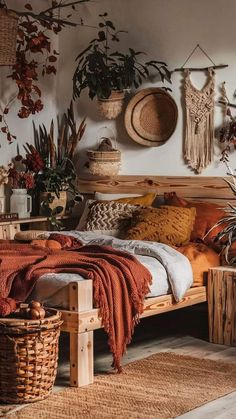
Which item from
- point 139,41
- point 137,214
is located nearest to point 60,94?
point 139,41

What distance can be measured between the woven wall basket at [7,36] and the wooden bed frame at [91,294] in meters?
1.49

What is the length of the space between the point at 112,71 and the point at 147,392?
3279mm

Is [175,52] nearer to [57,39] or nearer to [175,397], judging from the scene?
[57,39]

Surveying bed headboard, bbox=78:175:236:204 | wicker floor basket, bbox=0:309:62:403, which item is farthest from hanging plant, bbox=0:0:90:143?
wicker floor basket, bbox=0:309:62:403

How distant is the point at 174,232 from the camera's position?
6352 millimetres

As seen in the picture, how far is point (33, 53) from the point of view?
7660 millimetres

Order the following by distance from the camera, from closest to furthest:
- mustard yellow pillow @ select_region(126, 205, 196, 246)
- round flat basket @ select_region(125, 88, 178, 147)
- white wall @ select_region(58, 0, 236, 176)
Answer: mustard yellow pillow @ select_region(126, 205, 196, 246) → white wall @ select_region(58, 0, 236, 176) → round flat basket @ select_region(125, 88, 178, 147)

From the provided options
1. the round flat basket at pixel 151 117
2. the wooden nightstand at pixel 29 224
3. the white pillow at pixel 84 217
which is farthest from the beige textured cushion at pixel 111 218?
the round flat basket at pixel 151 117

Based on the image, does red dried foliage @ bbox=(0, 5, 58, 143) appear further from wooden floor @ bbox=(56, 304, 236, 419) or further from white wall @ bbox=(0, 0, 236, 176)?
wooden floor @ bbox=(56, 304, 236, 419)

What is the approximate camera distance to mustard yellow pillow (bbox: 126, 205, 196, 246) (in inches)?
249

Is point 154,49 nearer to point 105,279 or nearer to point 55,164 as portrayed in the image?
point 55,164

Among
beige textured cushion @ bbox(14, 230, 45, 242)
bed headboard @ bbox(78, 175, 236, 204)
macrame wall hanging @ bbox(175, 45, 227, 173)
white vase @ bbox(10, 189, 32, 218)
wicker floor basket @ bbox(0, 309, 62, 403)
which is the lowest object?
wicker floor basket @ bbox(0, 309, 62, 403)

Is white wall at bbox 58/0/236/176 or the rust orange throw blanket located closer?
the rust orange throw blanket

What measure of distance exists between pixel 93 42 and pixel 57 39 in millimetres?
441
